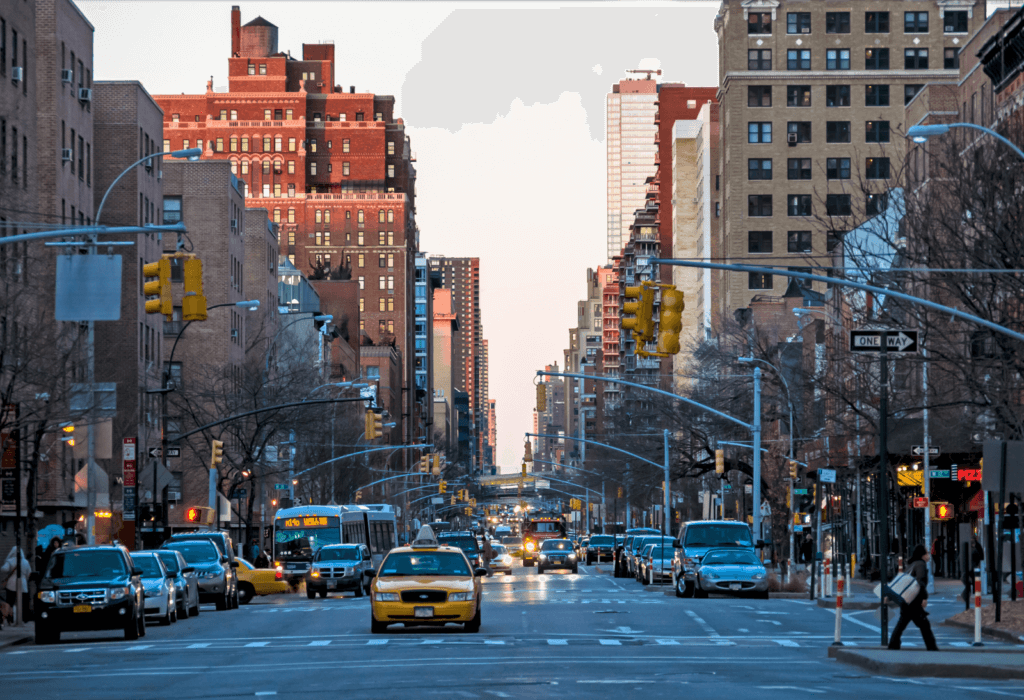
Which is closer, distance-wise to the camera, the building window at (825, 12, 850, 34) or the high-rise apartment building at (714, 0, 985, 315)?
the high-rise apartment building at (714, 0, 985, 315)

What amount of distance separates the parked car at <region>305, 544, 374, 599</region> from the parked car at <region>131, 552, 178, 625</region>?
1475cm

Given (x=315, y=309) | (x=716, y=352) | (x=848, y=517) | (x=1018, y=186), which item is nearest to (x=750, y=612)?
(x=1018, y=186)

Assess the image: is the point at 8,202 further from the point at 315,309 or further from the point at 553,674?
the point at 315,309

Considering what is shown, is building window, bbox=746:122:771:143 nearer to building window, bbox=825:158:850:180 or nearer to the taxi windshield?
building window, bbox=825:158:850:180

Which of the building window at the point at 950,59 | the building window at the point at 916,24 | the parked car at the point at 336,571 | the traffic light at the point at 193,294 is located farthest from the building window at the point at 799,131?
the traffic light at the point at 193,294

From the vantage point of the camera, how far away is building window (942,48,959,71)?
111938 millimetres

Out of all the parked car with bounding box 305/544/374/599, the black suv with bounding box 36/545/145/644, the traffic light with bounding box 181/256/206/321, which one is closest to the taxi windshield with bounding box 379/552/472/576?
the black suv with bounding box 36/545/145/644

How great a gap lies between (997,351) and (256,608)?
789 inches

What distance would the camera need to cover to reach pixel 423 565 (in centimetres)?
2895

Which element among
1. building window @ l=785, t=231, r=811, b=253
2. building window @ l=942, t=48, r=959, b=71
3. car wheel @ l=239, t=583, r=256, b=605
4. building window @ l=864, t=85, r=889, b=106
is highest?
building window @ l=942, t=48, r=959, b=71

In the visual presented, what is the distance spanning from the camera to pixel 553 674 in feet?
64.0

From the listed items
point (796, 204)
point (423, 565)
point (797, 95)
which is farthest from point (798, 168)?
point (423, 565)

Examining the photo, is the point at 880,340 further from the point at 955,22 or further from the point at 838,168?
the point at 955,22

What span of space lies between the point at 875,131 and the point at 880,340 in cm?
9189
